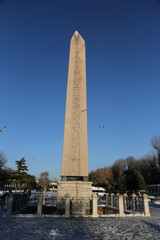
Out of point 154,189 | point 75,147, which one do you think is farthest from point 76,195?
point 154,189

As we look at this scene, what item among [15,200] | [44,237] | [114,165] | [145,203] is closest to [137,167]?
[114,165]

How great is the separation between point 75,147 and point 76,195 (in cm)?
297

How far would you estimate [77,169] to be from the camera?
1096 cm

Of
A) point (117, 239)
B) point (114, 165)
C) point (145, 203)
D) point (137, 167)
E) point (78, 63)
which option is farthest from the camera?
point (114, 165)

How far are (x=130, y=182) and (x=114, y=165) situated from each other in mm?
19840

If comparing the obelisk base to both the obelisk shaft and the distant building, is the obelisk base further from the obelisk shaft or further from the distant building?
the distant building

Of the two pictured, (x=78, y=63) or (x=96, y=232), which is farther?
(x=78, y=63)

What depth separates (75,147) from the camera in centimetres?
1138

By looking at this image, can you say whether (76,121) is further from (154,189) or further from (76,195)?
(154,189)

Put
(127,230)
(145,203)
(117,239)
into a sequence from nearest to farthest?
(117,239)
(127,230)
(145,203)

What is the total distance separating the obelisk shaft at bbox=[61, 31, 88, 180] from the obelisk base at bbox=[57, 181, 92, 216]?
1.62 feet

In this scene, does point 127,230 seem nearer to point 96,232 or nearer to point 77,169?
point 96,232

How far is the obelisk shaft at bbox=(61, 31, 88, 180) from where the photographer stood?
11.0m

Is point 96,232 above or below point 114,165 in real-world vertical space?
below
